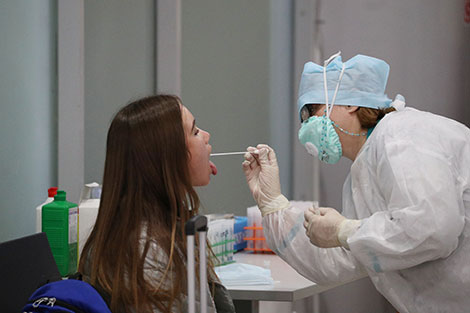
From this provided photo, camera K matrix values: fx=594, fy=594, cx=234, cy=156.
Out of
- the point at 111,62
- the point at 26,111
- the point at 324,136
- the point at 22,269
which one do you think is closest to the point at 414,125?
the point at 324,136

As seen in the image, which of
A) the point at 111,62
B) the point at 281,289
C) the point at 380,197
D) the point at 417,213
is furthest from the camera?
the point at 111,62

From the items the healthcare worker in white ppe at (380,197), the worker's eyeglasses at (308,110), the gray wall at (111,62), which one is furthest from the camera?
the gray wall at (111,62)

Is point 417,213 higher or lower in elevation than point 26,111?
lower

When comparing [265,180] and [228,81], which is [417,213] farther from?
[228,81]

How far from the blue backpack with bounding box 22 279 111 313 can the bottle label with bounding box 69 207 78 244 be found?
0.87 m

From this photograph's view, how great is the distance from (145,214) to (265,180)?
65 cm

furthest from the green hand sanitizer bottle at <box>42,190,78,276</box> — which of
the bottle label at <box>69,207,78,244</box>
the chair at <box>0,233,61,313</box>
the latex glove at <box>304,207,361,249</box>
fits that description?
the latex glove at <box>304,207,361,249</box>

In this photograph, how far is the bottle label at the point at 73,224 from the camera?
80.6 inches

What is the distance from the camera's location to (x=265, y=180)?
2035 millimetres

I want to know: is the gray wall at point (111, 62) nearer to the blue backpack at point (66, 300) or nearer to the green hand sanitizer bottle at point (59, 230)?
the green hand sanitizer bottle at point (59, 230)

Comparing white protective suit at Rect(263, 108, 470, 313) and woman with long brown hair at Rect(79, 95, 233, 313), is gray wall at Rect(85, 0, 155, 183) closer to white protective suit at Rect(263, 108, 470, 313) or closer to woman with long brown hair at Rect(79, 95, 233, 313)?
woman with long brown hair at Rect(79, 95, 233, 313)

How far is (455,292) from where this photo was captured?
157 centimetres

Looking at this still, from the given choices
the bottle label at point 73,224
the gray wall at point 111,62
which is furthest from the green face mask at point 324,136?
the gray wall at point 111,62

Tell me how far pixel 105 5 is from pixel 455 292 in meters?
2.26
